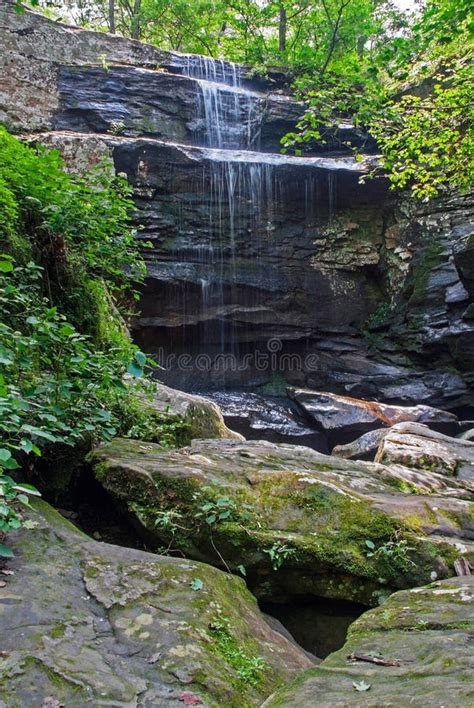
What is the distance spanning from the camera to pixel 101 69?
13.9m

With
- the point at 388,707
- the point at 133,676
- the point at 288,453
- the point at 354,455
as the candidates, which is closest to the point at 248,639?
the point at 133,676

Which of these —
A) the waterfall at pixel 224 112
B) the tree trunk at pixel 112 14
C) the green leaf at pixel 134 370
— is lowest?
the green leaf at pixel 134 370

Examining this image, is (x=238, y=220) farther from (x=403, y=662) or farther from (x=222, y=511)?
(x=403, y=662)

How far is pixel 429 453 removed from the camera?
6.34 metres

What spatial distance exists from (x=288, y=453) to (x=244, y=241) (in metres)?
10.1

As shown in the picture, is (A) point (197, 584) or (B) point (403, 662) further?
(A) point (197, 584)

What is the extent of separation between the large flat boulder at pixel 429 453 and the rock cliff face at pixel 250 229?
19.5 feet

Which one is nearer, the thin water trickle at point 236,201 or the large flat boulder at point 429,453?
the large flat boulder at point 429,453

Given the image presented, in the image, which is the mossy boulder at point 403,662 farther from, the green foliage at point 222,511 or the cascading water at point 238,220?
the cascading water at point 238,220

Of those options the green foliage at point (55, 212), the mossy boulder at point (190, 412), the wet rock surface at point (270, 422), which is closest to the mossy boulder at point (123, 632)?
the green foliage at point (55, 212)

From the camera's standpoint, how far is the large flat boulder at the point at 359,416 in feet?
36.0

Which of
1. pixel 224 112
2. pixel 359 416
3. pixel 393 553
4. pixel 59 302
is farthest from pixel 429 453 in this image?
pixel 224 112

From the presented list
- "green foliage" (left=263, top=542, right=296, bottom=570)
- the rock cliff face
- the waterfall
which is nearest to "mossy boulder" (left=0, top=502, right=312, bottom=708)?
"green foliage" (left=263, top=542, right=296, bottom=570)

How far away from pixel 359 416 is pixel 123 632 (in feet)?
31.5
